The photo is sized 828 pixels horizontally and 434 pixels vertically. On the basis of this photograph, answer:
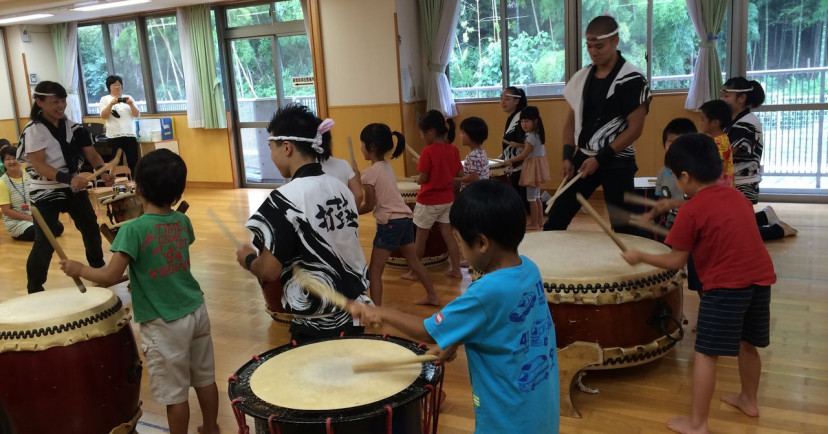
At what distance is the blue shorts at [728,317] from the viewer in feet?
7.14

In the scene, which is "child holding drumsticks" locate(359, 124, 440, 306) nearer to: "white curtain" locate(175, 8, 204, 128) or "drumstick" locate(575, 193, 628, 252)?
"drumstick" locate(575, 193, 628, 252)

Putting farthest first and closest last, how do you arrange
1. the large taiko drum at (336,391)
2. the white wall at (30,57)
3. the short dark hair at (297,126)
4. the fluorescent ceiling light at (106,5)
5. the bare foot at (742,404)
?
the white wall at (30,57)
the fluorescent ceiling light at (106,5)
the bare foot at (742,404)
the short dark hair at (297,126)
the large taiko drum at (336,391)

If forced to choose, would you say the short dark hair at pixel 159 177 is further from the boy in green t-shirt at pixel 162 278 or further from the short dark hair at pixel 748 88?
the short dark hair at pixel 748 88

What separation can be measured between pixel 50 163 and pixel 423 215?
2.15 m

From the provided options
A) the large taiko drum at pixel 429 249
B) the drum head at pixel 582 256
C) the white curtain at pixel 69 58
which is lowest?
the large taiko drum at pixel 429 249

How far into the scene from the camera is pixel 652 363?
2.87 meters

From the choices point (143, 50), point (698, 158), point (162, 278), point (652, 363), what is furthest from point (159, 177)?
point (143, 50)

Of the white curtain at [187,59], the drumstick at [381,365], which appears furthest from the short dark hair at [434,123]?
the white curtain at [187,59]

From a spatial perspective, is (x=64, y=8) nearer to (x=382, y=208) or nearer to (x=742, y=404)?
(x=382, y=208)

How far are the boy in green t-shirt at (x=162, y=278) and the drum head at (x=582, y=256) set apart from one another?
4.22 ft

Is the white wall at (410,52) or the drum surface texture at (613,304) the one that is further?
the white wall at (410,52)

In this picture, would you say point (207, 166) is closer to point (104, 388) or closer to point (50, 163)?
point (50, 163)

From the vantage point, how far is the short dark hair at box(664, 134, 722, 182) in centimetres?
214

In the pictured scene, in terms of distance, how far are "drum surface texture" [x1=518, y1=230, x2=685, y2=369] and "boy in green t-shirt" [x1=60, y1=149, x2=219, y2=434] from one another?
1.28 meters
